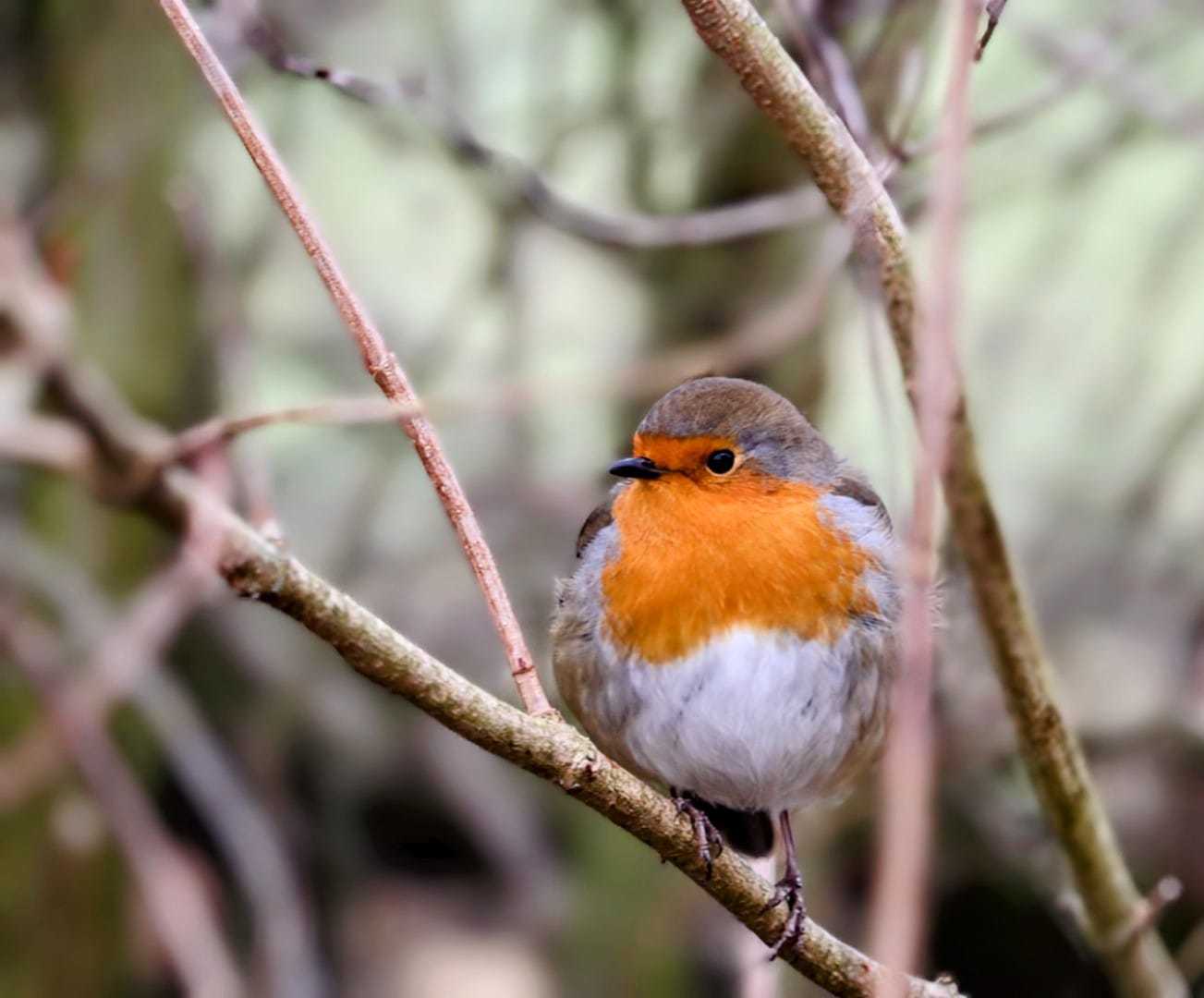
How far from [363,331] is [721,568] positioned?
1.04m

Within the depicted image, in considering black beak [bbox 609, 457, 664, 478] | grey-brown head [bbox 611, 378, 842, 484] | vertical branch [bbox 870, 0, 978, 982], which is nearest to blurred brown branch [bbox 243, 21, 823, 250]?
grey-brown head [bbox 611, 378, 842, 484]

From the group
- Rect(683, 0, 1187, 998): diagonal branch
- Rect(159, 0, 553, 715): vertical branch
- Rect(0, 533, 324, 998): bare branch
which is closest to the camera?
Rect(159, 0, 553, 715): vertical branch

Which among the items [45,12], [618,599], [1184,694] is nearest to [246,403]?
[45,12]

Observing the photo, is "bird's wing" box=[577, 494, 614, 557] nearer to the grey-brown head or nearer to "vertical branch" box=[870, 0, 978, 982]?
the grey-brown head

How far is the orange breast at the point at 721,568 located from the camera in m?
2.23

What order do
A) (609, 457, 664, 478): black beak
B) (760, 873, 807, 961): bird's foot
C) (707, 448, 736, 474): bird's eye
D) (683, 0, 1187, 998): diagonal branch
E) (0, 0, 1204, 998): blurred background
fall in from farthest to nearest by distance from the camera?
(0, 0, 1204, 998): blurred background → (707, 448, 736, 474): bird's eye → (609, 457, 664, 478): black beak → (760, 873, 807, 961): bird's foot → (683, 0, 1187, 998): diagonal branch

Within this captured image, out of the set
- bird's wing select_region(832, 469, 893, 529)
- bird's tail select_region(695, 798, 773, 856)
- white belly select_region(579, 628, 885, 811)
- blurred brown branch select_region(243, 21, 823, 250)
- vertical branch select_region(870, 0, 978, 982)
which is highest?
blurred brown branch select_region(243, 21, 823, 250)

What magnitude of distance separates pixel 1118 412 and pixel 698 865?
421 centimetres

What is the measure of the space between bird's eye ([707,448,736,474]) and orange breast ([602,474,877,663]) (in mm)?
21

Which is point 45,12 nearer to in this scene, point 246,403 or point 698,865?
point 246,403

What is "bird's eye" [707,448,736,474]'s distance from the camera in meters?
2.25

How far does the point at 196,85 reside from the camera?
422 centimetres

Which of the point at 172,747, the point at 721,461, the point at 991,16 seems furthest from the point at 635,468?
the point at 172,747

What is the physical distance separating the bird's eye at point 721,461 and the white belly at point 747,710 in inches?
8.4
